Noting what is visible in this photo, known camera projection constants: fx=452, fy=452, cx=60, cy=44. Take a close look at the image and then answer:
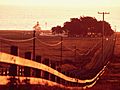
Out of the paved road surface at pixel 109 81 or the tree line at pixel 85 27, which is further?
the tree line at pixel 85 27

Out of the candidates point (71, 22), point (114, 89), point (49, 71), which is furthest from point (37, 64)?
point (71, 22)

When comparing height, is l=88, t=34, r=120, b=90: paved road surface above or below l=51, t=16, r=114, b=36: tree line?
above

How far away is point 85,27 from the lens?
187m

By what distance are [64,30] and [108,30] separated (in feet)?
64.2

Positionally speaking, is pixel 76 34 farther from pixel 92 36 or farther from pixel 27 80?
pixel 27 80

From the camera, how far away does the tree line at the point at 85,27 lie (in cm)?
Result: 18350

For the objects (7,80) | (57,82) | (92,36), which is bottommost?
(92,36)

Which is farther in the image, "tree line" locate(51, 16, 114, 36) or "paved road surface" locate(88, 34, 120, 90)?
"tree line" locate(51, 16, 114, 36)

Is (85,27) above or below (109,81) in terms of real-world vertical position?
below

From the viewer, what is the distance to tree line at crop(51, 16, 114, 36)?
18350 centimetres

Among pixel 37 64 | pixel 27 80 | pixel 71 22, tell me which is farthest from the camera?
pixel 71 22

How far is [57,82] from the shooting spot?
12625 millimetres

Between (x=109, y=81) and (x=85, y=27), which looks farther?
(x=85, y=27)

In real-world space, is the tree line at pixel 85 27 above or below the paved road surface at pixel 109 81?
below
